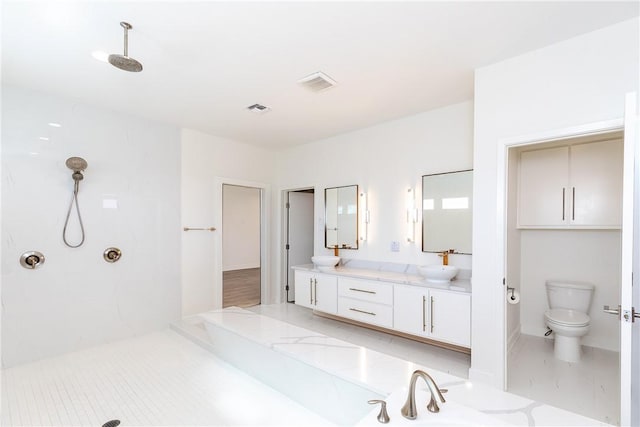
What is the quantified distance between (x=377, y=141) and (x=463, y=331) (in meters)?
2.44

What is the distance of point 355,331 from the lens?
3764 mm

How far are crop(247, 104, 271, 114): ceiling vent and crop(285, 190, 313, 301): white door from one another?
2.01 m

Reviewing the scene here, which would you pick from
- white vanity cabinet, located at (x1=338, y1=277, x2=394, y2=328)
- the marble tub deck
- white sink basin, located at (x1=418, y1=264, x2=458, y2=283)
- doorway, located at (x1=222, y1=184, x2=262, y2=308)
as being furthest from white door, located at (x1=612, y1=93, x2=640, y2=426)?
doorway, located at (x1=222, y1=184, x2=262, y2=308)

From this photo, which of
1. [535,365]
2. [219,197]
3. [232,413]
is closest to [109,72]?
[219,197]

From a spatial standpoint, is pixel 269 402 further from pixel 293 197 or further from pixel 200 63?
pixel 293 197

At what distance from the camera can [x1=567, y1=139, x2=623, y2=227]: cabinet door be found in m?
3.04

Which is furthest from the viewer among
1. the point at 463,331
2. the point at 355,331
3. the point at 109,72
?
the point at 355,331

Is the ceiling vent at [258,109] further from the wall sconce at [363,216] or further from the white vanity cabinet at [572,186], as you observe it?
the white vanity cabinet at [572,186]

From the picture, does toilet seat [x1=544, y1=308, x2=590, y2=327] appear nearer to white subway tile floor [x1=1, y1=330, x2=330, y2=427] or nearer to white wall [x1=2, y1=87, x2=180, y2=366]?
white subway tile floor [x1=1, y1=330, x2=330, y2=427]

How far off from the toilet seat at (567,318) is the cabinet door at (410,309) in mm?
1232

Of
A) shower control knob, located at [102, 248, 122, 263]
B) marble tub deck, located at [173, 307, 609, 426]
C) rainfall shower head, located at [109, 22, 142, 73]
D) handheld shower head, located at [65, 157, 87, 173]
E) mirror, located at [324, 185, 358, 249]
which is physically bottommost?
marble tub deck, located at [173, 307, 609, 426]

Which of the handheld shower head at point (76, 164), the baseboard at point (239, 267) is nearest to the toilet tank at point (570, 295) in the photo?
the handheld shower head at point (76, 164)

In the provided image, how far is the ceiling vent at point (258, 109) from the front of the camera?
3315mm

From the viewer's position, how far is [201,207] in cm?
426
